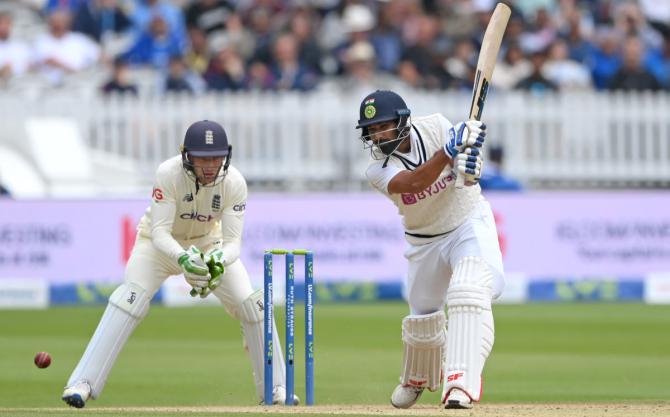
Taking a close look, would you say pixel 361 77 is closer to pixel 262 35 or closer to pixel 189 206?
pixel 262 35

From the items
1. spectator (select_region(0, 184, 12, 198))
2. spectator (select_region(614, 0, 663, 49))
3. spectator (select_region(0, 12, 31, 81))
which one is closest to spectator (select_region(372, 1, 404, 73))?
spectator (select_region(614, 0, 663, 49))

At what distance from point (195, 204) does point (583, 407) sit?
2141 mm

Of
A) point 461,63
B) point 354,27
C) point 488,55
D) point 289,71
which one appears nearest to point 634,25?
point 461,63

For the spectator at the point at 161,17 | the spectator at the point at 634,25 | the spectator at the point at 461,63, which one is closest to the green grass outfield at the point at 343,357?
the spectator at the point at 461,63

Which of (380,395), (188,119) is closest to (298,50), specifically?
(188,119)

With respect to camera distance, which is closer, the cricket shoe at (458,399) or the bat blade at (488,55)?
the cricket shoe at (458,399)

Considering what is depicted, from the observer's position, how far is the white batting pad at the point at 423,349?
6844 mm

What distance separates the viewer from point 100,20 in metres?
15.0

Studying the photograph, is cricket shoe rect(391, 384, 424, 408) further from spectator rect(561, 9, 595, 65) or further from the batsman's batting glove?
spectator rect(561, 9, 595, 65)

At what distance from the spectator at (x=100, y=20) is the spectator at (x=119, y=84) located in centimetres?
73

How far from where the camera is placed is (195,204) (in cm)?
686

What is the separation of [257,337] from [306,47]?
26.5 ft

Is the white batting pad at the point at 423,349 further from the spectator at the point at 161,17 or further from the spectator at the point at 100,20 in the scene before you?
the spectator at the point at 100,20

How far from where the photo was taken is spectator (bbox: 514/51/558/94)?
580 inches
